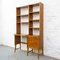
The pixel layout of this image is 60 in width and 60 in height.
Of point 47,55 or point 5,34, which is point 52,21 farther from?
point 5,34

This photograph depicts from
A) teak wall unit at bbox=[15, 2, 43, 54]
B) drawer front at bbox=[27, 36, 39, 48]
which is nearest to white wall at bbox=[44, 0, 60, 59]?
teak wall unit at bbox=[15, 2, 43, 54]

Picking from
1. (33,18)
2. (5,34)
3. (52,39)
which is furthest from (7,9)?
(52,39)

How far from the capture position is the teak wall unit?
5.23 m

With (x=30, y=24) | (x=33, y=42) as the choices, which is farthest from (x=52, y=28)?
(x=30, y=24)

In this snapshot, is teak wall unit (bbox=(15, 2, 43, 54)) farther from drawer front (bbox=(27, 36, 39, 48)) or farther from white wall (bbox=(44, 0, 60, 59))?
white wall (bbox=(44, 0, 60, 59))

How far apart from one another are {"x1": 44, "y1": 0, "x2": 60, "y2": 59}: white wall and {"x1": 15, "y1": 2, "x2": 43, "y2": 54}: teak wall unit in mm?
207

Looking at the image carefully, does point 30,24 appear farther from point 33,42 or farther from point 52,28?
point 52,28

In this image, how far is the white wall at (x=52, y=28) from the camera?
4.87m

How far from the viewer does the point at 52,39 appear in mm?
5059

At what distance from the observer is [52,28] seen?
5059 mm

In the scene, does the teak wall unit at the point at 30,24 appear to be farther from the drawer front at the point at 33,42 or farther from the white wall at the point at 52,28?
the white wall at the point at 52,28

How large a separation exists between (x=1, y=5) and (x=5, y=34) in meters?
1.86

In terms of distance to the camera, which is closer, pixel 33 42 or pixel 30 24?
pixel 33 42

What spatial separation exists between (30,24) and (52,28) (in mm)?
1140
